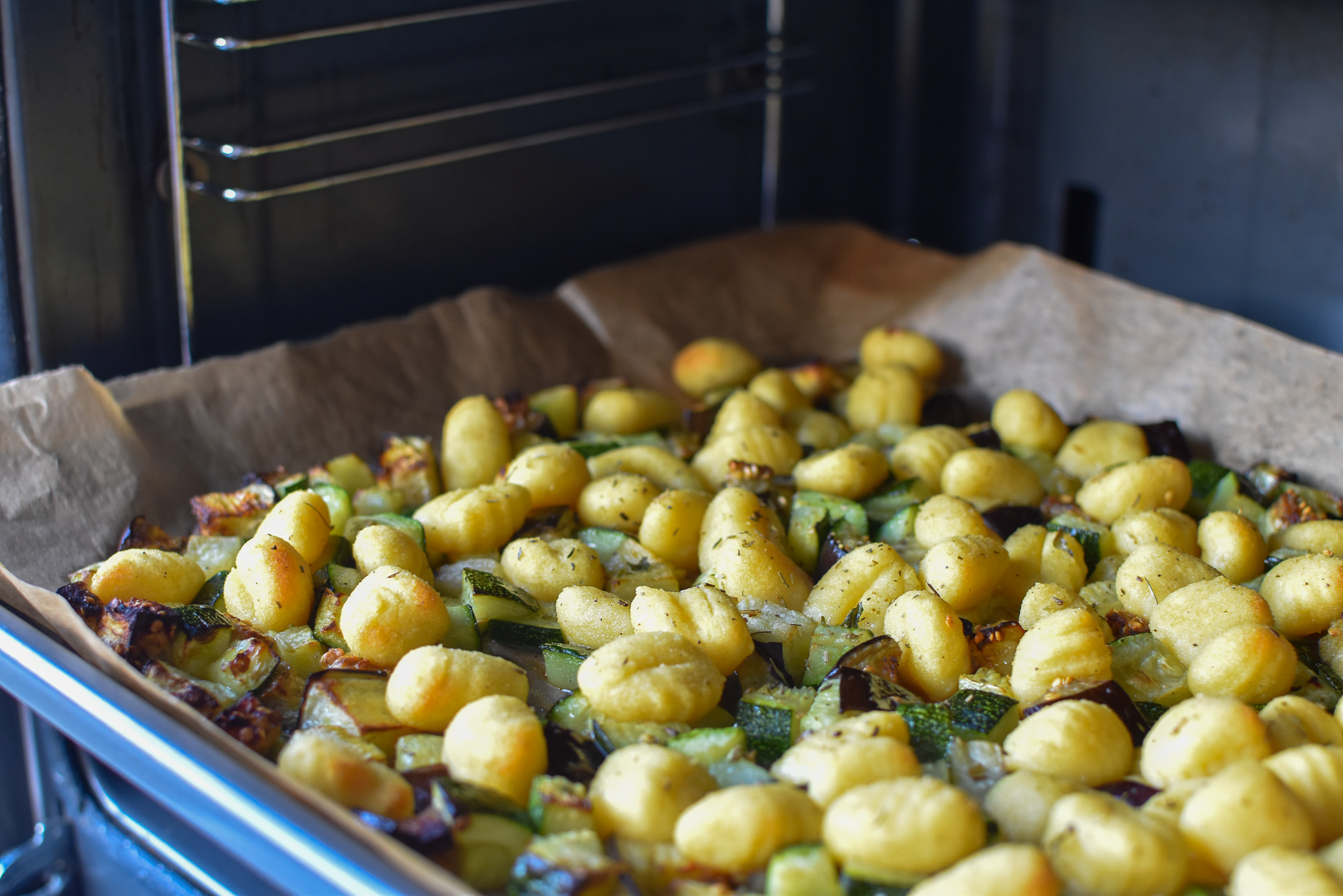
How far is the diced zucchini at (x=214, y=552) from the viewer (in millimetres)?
1288

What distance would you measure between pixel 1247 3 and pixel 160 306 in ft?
4.49

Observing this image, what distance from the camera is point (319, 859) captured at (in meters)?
0.78

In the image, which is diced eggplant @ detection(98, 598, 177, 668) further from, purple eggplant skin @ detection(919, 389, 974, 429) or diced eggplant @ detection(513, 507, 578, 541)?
purple eggplant skin @ detection(919, 389, 974, 429)

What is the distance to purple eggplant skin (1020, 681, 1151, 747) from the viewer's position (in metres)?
1.00

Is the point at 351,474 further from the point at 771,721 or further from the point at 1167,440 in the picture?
the point at 1167,440

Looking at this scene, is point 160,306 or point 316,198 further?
point 316,198

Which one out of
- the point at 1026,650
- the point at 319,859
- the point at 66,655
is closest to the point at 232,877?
the point at 66,655

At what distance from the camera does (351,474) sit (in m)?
1.48

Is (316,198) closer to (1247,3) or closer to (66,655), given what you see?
(66,655)

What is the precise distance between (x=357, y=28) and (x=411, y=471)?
1.75ft

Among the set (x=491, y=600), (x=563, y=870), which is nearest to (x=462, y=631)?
(x=491, y=600)

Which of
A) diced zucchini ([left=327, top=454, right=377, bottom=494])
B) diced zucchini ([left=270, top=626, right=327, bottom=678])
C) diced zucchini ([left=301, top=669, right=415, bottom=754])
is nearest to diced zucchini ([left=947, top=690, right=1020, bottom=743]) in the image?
diced zucchini ([left=301, top=669, right=415, bottom=754])

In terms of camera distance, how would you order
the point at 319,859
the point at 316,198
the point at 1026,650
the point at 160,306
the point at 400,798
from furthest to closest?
the point at 316,198 < the point at 160,306 < the point at 1026,650 < the point at 400,798 < the point at 319,859

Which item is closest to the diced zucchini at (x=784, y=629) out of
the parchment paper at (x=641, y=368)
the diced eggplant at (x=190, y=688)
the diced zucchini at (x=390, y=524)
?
the diced zucchini at (x=390, y=524)
